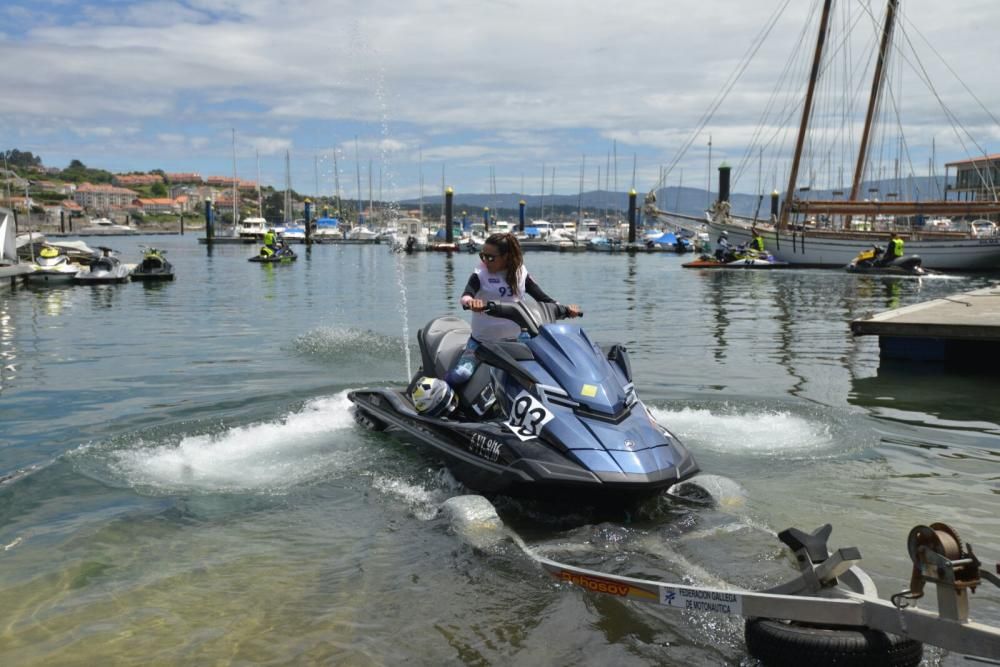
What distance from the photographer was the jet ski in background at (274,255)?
47062 mm

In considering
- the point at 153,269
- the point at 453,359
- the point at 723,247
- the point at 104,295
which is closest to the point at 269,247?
the point at 153,269

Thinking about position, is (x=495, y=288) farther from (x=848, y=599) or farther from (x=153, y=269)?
(x=153, y=269)

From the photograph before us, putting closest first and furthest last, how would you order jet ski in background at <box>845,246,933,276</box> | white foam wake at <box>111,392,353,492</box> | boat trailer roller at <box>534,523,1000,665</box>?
boat trailer roller at <box>534,523,1000,665</box>
white foam wake at <box>111,392,353,492</box>
jet ski in background at <box>845,246,933,276</box>

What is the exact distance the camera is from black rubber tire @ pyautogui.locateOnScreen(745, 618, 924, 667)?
3.61 m

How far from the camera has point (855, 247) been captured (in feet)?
143

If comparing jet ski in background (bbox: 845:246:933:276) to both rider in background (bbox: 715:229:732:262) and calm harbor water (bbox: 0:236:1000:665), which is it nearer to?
rider in background (bbox: 715:229:732:262)

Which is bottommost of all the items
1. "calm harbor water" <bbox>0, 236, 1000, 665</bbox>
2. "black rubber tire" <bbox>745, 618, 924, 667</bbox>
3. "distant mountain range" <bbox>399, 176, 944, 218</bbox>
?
"calm harbor water" <bbox>0, 236, 1000, 665</bbox>

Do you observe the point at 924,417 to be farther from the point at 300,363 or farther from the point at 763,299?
the point at 763,299

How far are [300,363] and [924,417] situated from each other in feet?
27.7

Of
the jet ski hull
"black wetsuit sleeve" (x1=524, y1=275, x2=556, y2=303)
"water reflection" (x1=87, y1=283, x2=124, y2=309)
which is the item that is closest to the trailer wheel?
the jet ski hull

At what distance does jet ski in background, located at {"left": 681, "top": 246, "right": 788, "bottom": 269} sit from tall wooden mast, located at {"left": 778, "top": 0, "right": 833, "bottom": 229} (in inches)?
120

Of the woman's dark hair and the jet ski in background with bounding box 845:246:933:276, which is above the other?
the woman's dark hair

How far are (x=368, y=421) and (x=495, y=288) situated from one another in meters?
2.17

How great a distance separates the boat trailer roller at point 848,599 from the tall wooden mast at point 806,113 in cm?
4512
